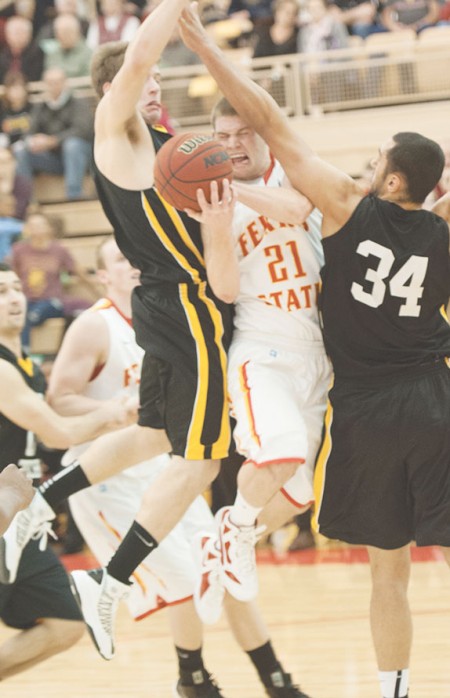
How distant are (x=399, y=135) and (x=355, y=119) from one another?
31.9ft

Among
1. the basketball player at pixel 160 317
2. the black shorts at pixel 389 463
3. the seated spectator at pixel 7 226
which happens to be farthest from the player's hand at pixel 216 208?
the seated spectator at pixel 7 226

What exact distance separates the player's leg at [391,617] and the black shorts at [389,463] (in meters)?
0.16

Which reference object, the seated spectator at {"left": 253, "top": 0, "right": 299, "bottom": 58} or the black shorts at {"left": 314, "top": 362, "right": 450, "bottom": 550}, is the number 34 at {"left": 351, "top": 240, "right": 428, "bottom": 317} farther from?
the seated spectator at {"left": 253, "top": 0, "right": 299, "bottom": 58}

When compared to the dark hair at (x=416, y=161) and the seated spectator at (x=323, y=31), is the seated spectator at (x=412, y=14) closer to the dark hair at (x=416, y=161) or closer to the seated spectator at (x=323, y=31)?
the seated spectator at (x=323, y=31)

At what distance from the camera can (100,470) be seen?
5570mm

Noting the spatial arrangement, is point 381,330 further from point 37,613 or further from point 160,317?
point 37,613

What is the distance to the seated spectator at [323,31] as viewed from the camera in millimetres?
14414

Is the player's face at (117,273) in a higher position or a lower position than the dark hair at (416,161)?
lower

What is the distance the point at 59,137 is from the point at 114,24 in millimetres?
1799

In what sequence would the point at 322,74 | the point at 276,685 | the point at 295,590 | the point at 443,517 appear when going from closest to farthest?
the point at 443,517 → the point at 276,685 → the point at 295,590 → the point at 322,74

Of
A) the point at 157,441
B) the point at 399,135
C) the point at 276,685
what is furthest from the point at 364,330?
the point at 276,685

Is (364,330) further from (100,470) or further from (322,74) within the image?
(322,74)

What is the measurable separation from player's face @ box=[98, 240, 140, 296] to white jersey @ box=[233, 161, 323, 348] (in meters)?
1.55

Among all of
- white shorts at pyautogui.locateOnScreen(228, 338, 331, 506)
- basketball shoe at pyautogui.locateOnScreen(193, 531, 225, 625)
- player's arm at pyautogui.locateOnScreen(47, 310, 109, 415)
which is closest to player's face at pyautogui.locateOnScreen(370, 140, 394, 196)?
white shorts at pyautogui.locateOnScreen(228, 338, 331, 506)
